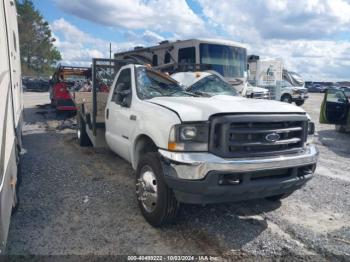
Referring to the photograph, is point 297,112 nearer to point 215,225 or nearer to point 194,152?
point 194,152

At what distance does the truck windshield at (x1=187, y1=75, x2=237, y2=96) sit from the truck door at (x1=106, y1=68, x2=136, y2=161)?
1.07m

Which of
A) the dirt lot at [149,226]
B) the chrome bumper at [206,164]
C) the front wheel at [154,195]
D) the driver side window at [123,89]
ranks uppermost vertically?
the driver side window at [123,89]

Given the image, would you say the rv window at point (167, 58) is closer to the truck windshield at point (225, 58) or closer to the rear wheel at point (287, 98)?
the truck windshield at point (225, 58)

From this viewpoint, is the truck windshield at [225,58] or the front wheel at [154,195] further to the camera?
the truck windshield at [225,58]

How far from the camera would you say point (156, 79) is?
16.6 feet

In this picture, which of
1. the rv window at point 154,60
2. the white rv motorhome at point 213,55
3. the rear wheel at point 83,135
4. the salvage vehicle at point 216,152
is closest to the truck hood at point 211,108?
the salvage vehicle at point 216,152

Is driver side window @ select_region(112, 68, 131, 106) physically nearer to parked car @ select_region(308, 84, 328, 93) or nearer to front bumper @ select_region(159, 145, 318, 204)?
front bumper @ select_region(159, 145, 318, 204)

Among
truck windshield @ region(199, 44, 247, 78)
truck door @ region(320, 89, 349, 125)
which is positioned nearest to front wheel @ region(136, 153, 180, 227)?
truck windshield @ region(199, 44, 247, 78)

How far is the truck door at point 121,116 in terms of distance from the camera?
4812 mm

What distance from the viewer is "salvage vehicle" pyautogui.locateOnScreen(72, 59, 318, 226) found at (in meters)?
3.36

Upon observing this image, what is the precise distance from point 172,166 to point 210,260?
102 cm

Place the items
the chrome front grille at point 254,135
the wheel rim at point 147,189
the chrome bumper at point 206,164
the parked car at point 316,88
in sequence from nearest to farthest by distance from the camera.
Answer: the chrome bumper at point 206,164 → the chrome front grille at point 254,135 → the wheel rim at point 147,189 → the parked car at point 316,88

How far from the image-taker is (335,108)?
11.0 meters

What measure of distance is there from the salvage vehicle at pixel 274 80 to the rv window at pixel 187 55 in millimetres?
6508
